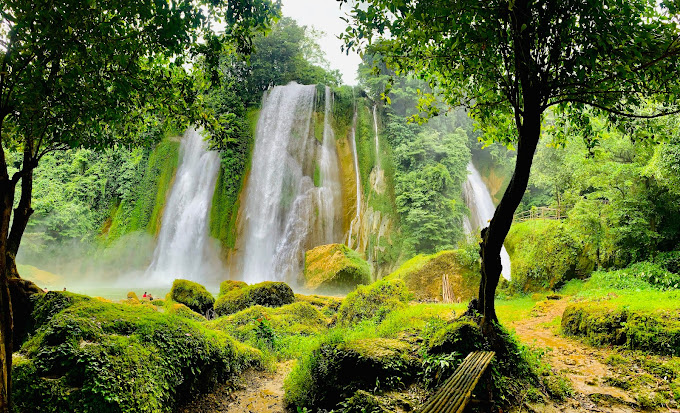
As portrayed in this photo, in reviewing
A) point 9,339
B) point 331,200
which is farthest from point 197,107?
point 331,200

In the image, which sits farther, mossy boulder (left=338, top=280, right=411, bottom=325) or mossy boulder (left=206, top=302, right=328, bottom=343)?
mossy boulder (left=206, top=302, right=328, bottom=343)

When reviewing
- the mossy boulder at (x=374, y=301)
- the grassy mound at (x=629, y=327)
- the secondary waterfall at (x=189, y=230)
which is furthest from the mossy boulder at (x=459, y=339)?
the secondary waterfall at (x=189, y=230)

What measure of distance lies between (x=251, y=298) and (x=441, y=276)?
27.0 feet

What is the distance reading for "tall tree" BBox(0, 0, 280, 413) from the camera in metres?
3.05

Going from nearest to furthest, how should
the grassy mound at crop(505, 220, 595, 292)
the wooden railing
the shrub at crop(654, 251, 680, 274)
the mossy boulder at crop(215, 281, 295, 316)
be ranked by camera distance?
the mossy boulder at crop(215, 281, 295, 316) < the shrub at crop(654, 251, 680, 274) < the grassy mound at crop(505, 220, 595, 292) < the wooden railing

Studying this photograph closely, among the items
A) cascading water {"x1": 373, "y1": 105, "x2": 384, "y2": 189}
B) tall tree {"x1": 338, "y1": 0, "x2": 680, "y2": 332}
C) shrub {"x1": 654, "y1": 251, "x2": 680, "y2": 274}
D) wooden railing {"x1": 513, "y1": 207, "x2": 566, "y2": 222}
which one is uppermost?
cascading water {"x1": 373, "y1": 105, "x2": 384, "y2": 189}

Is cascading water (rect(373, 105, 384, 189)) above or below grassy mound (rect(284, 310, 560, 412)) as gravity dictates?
above

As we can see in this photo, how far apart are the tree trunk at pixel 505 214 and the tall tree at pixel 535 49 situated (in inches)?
0.5

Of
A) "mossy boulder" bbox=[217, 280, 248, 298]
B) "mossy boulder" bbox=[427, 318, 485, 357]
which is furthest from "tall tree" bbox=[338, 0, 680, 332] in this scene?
"mossy boulder" bbox=[217, 280, 248, 298]

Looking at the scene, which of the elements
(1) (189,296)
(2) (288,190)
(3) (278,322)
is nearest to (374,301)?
(3) (278,322)

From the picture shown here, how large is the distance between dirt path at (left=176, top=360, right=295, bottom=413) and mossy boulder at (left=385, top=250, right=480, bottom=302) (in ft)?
33.0

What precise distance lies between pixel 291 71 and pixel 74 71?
92.7 ft

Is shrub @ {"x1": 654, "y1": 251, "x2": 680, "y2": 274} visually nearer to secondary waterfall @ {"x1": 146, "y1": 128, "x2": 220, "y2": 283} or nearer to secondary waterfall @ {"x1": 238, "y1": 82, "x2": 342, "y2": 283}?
secondary waterfall @ {"x1": 238, "y1": 82, "x2": 342, "y2": 283}

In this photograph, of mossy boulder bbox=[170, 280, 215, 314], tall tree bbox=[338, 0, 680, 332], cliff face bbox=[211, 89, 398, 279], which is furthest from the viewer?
cliff face bbox=[211, 89, 398, 279]
